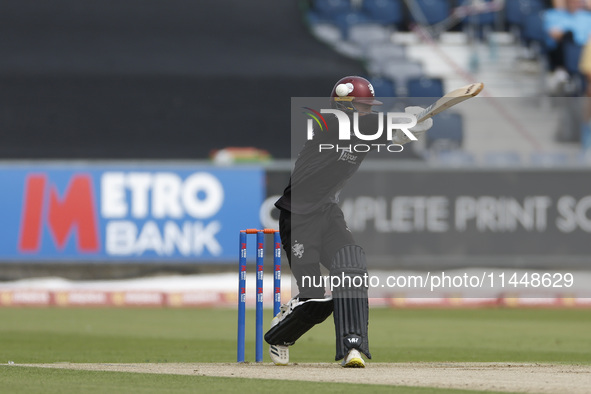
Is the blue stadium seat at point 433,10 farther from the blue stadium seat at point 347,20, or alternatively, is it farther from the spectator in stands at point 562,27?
the spectator in stands at point 562,27

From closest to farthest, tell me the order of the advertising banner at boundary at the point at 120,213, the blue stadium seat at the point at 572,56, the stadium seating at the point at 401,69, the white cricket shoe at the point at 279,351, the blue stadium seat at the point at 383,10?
the white cricket shoe at the point at 279,351 → the advertising banner at boundary at the point at 120,213 → the stadium seating at the point at 401,69 → the blue stadium seat at the point at 572,56 → the blue stadium seat at the point at 383,10

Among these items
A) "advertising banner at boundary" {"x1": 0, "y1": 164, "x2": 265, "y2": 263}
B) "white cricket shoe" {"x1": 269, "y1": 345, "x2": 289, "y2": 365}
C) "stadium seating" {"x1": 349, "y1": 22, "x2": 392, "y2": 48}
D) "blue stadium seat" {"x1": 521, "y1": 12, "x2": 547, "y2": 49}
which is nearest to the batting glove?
"white cricket shoe" {"x1": 269, "y1": 345, "x2": 289, "y2": 365}

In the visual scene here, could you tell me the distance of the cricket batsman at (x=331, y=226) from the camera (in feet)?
22.6

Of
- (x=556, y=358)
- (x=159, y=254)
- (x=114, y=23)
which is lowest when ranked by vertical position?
(x=556, y=358)

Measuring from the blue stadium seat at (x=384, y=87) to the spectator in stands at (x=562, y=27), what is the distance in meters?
2.90

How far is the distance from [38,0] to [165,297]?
8.00 meters

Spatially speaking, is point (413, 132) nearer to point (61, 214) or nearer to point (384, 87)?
point (61, 214)

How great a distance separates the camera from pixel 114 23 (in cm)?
2070

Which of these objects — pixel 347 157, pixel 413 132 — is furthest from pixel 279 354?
pixel 413 132

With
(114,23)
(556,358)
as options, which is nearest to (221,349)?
(556,358)

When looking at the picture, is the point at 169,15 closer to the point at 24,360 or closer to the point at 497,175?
the point at 497,175

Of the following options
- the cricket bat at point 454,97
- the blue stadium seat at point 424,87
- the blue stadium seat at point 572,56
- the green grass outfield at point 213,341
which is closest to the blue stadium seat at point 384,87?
the blue stadium seat at point 424,87

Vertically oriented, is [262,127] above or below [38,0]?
below

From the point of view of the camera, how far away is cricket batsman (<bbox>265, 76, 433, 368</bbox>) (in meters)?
6.88
